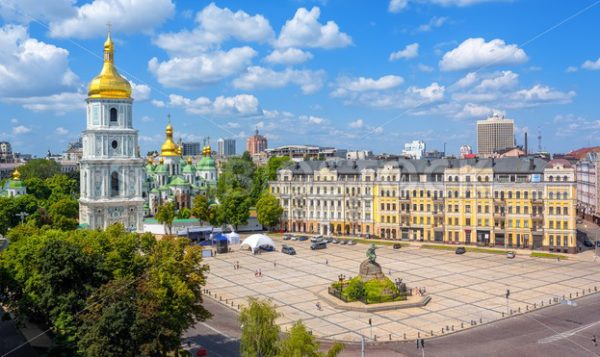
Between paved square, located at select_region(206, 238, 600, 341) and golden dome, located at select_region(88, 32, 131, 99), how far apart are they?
96.6 feet

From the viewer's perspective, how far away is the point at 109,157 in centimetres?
8956

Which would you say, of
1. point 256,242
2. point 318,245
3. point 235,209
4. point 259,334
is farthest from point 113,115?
point 259,334

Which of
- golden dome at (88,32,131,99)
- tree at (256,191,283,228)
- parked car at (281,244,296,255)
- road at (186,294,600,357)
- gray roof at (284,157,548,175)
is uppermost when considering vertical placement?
golden dome at (88,32,131,99)

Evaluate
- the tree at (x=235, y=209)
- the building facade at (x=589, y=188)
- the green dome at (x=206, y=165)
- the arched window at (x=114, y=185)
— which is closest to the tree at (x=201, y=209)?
the tree at (x=235, y=209)

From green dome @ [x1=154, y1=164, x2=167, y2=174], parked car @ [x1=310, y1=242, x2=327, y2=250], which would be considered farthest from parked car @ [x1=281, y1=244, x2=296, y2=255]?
green dome @ [x1=154, y1=164, x2=167, y2=174]

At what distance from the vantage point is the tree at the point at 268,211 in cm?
10950

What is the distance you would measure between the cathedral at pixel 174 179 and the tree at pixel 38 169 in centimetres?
3706

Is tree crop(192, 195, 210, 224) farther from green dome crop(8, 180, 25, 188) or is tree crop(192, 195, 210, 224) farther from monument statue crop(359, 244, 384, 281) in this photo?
monument statue crop(359, 244, 384, 281)

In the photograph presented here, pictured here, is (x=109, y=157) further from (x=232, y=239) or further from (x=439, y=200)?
(x=439, y=200)

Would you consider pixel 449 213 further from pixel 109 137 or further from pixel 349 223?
pixel 109 137

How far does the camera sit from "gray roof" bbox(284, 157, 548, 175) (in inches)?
3740

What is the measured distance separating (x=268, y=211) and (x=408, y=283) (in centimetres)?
4680

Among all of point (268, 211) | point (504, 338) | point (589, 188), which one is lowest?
point (504, 338)

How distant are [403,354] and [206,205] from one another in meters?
68.5
